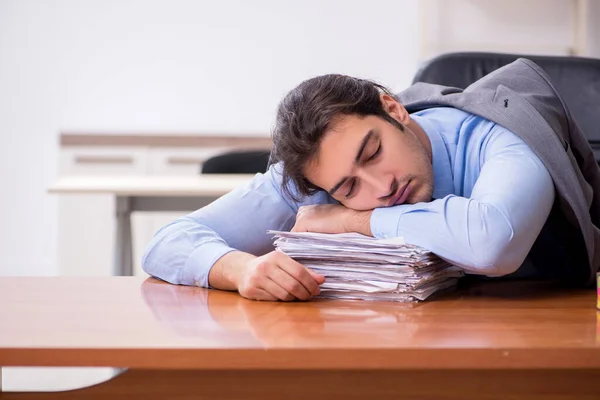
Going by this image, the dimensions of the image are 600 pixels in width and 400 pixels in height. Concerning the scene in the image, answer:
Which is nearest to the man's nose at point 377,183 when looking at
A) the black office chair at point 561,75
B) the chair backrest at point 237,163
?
the black office chair at point 561,75

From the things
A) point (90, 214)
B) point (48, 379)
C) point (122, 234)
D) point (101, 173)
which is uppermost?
point (122, 234)

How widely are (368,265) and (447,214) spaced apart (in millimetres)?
127

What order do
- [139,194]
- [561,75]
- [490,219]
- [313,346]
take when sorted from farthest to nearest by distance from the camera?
[139,194], [561,75], [490,219], [313,346]

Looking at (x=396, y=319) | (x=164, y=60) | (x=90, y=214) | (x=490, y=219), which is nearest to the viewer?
(x=396, y=319)

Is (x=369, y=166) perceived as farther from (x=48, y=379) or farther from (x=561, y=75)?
(x=48, y=379)

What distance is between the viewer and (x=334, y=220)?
1247 millimetres

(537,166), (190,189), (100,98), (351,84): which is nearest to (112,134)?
(100,98)

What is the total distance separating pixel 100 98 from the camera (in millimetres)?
4926

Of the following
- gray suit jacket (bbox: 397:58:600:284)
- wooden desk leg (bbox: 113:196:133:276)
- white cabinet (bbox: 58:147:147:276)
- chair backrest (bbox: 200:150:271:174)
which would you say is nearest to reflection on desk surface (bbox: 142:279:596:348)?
gray suit jacket (bbox: 397:58:600:284)

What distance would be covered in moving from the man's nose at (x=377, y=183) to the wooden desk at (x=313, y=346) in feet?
0.67

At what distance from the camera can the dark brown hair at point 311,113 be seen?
1277 mm

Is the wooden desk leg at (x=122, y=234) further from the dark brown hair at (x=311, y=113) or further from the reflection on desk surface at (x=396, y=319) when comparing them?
the reflection on desk surface at (x=396, y=319)

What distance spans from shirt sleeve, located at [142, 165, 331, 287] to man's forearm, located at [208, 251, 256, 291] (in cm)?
3

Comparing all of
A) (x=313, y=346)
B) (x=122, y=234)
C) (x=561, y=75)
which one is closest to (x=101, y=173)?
(x=122, y=234)
